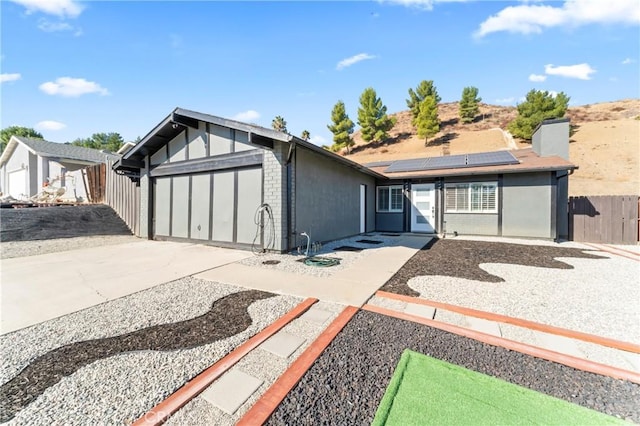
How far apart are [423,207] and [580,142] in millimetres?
34307

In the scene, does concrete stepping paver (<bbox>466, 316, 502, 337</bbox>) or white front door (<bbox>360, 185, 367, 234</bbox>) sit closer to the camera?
concrete stepping paver (<bbox>466, 316, 502, 337</bbox>)

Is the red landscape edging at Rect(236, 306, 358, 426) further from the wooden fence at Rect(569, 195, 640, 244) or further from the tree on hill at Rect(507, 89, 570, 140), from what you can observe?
the tree on hill at Rect(507, 89, 570, 140)

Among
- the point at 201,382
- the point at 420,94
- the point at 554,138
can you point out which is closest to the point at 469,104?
the point at 420,94

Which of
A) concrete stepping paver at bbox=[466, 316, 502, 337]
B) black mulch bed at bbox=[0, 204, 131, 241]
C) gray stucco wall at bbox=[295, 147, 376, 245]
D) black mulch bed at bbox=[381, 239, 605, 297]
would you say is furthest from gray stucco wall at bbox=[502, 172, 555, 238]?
black mulch bed at bbox=[0, 204, 131, 241]

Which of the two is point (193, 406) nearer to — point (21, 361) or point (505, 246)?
point (21, 361)

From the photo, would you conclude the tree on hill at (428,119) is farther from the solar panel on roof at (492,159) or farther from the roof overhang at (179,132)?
the roof overhang at (179,132)

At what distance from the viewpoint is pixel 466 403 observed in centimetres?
172

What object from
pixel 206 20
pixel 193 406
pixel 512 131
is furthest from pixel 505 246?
pixel 512 131

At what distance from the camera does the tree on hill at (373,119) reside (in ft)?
130

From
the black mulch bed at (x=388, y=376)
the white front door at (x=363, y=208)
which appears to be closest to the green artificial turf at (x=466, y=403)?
the black mulch bed at (x=388, y=376)

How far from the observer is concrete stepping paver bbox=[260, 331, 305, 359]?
2.27 metres

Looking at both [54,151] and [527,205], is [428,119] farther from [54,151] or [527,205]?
[54,151]

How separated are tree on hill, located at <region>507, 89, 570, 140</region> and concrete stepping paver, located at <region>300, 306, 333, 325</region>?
36.7 meters

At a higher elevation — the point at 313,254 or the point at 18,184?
the point at 18,184
